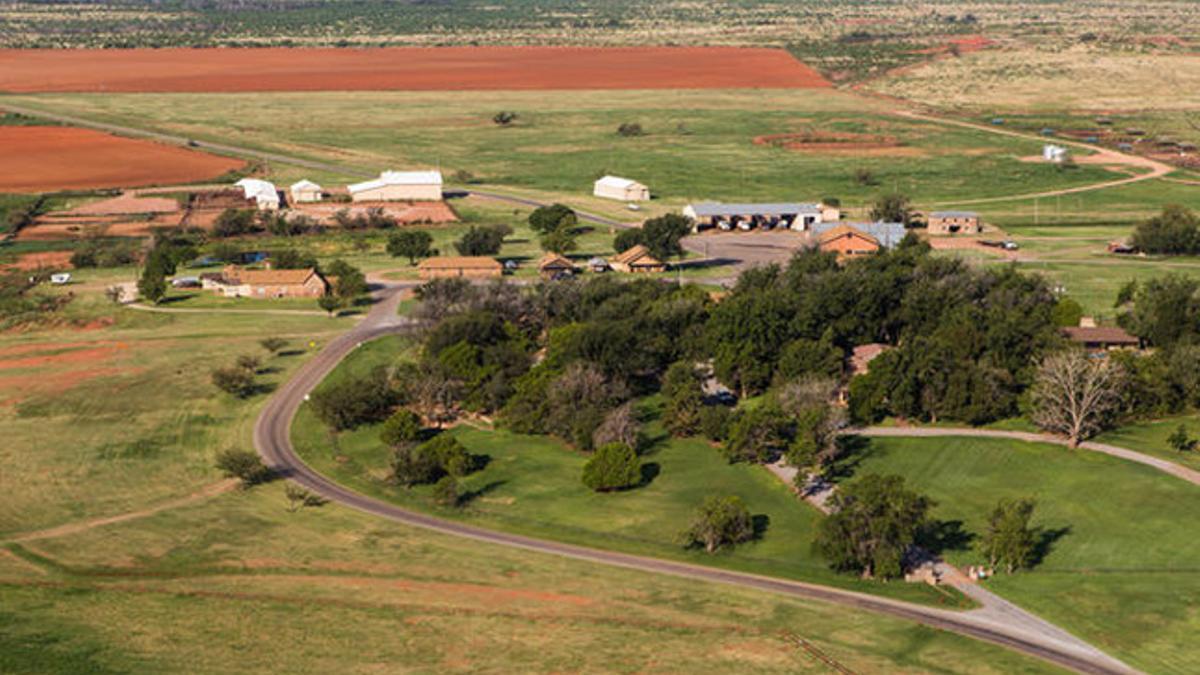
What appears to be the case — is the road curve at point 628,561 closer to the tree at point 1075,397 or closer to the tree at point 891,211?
the tree at point 1075,397

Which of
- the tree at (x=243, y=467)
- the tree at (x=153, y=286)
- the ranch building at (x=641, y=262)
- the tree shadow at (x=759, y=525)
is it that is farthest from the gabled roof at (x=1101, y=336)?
the tree at (x=153, y=286)

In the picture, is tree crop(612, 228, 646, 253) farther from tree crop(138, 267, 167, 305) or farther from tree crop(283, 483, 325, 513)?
tree crop(283, 483, 325, 513)

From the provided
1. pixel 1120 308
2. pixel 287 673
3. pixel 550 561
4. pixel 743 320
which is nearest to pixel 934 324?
pixel 743 320

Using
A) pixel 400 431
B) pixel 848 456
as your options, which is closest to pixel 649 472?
pixel 848 456

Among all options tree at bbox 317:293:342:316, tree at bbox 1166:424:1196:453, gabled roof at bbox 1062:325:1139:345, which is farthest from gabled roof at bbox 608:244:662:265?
tree at bbox 1166:424:1196:453

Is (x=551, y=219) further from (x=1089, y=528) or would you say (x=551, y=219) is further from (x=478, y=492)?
Result: (x=1089, y=528)

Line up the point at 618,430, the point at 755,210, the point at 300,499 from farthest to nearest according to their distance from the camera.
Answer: the point at 755,210 → the point at 618,430 → the point at 300,499

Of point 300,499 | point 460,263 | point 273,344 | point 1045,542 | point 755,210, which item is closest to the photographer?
point 1045,542
